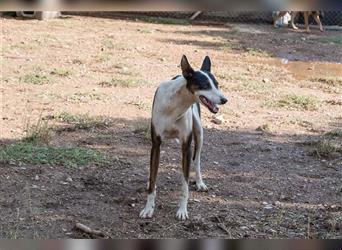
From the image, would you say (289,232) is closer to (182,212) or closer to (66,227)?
(182,212)

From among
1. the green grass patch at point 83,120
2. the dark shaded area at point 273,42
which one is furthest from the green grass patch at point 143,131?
the dark shaded area at point 273,42

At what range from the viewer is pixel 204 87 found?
11.5 feet

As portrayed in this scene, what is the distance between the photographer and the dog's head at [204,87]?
345 cm

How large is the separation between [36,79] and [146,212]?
14.8 feet

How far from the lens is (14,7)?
2.62ft

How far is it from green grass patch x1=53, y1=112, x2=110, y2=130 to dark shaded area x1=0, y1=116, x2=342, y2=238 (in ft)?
0.47

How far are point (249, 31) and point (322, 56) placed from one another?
3.27 m

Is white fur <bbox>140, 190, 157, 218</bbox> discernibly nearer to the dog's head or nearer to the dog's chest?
the dog's chest

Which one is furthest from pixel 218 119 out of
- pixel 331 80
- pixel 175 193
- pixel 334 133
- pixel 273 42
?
pixel 273 42

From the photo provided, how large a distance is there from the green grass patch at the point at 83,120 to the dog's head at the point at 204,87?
8.45ft

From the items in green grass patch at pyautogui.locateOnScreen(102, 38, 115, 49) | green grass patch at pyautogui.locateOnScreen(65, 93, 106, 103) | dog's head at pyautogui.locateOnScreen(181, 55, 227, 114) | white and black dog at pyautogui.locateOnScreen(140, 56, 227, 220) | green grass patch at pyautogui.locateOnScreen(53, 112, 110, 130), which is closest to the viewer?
dog's head at pyautogui.locateOnScreen(181, 55, 227, 114)

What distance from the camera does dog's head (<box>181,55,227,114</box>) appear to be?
3447mm

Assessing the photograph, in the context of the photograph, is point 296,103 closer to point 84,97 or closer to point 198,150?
point 84,97

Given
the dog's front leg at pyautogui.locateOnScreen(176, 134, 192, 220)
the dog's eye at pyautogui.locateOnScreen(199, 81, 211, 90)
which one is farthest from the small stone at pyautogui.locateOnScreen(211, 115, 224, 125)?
the dog's eye at pyautogui.locateOnScreen(199, 81, 211, 90)
